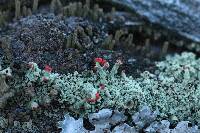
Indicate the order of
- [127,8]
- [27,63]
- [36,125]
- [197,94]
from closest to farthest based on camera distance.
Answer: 1. [36,125]
2. [27,63]
3. [197,94]
4. [127,8]

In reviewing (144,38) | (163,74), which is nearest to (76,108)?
(163,74)

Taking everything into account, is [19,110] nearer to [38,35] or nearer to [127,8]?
[38,35]

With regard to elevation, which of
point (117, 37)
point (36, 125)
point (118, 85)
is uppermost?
point (117, 37)

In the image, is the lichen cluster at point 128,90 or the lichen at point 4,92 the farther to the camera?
the lichen cluster at point 128,90

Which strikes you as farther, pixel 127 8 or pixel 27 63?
pixel 127 8

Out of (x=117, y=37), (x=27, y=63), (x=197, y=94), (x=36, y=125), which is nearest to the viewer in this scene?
(x=36, y=125)

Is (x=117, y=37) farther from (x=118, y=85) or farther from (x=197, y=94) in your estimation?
(x=197, y=94)

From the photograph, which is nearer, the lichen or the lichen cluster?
the lichen

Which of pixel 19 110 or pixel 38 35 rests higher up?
pixel 38 35

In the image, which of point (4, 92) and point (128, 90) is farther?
point (128, 90)
